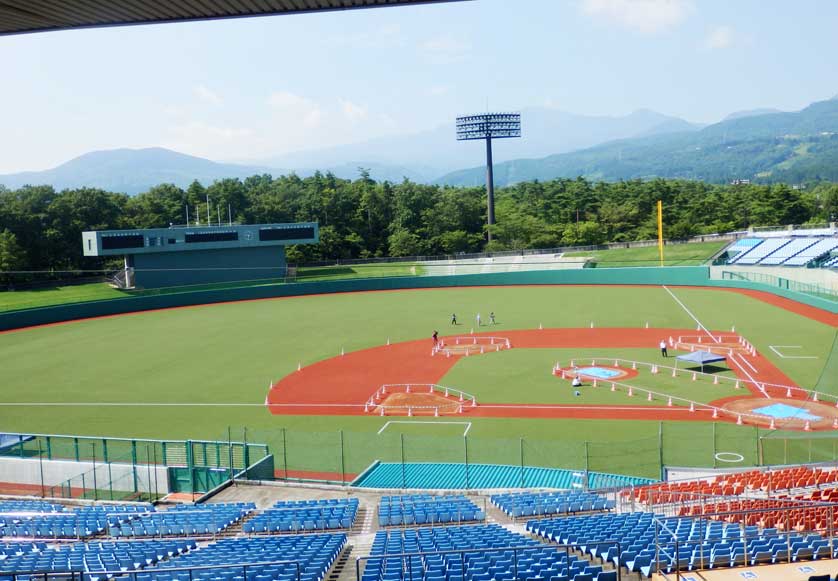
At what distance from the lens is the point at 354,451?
23172 mm

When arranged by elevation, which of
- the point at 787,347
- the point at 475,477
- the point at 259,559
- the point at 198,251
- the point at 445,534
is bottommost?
the point at 475,477

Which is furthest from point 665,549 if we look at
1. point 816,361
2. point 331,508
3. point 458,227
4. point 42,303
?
point 458,227

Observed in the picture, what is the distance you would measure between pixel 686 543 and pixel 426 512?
7.29m

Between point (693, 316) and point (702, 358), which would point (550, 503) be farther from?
point (693, 316)

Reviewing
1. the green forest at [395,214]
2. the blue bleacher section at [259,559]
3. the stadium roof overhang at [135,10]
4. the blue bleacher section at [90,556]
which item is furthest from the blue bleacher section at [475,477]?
the green forest at [395,214]

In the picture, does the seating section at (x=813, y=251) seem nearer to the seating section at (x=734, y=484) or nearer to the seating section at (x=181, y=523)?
the seating section at (x=734, y=484)

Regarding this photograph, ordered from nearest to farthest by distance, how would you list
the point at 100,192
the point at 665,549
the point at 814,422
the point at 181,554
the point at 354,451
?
the point at 665,549, the point at 181,554, the point at 354,451, the point at 814,422, the point at 100,192

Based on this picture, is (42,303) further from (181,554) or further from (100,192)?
(181,554)

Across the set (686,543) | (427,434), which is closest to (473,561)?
(686,543)

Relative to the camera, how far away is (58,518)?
16.4m

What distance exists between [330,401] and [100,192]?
82.5 metres

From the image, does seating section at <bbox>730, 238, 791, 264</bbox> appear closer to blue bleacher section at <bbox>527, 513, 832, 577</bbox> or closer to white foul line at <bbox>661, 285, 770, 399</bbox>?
white foul line at <bbox>661, 285, 770, 399</bbox>

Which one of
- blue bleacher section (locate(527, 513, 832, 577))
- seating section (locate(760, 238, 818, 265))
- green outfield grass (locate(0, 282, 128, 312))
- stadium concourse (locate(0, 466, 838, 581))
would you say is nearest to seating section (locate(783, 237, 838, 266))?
seating section (locate(760, 238, 818, 265))

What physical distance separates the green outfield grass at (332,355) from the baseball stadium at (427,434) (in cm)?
18
